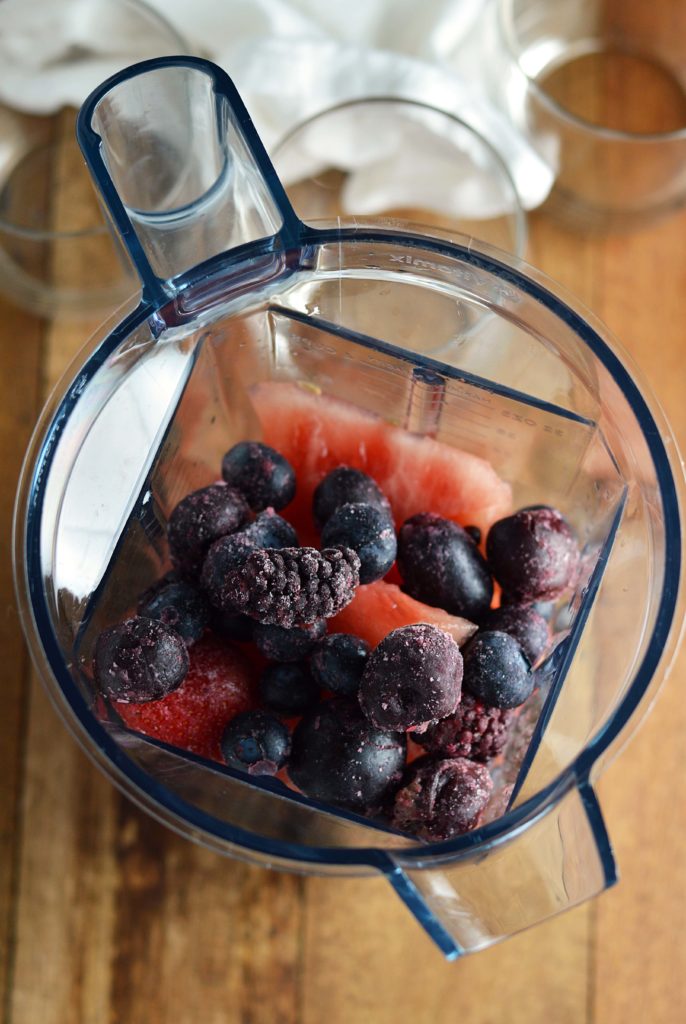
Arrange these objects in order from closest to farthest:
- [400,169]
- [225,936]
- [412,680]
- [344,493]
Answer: [412,680]
[344,493]
[225,936]
[400,169]

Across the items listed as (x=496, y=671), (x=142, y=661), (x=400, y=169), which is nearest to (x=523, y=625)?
(x=496, y=671)

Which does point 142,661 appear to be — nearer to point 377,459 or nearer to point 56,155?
point 377,459

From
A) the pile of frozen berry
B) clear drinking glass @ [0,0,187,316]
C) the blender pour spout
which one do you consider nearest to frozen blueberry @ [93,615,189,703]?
the pile of frozen berry

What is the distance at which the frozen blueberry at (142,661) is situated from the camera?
65 centimetres

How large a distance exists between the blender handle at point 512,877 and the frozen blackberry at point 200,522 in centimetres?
25

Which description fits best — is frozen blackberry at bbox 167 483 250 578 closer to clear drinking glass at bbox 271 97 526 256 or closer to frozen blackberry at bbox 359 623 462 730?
frozen blackberry at bbox 359 623 462 730

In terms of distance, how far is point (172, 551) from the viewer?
730 millimetres

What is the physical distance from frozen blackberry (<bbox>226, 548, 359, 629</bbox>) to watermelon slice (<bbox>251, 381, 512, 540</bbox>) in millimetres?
149

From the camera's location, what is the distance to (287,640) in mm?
677

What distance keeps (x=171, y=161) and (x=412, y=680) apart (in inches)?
18.6

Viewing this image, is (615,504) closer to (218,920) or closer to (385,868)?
(385,868)

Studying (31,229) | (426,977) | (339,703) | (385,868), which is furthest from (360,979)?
(31,229)

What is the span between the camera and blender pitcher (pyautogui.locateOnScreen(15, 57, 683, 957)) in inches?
27.9

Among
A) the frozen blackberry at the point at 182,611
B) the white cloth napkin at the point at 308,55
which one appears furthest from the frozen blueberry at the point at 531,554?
the white cloth napkin at the point at 308,55
